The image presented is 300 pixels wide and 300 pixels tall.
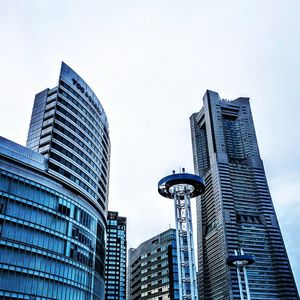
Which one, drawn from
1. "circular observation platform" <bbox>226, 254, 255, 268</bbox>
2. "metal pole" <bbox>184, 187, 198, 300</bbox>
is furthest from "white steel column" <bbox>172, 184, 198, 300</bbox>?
"circular observation platform" <bbox>226, 254, 255, 268</bbox>

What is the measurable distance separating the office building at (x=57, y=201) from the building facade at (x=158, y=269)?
58.1 m

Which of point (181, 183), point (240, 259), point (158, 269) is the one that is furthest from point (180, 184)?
point (158, 269)

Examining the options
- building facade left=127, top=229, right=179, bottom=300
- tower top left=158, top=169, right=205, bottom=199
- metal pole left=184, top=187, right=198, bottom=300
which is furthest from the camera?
building facade left=127, top=229, right=179, bottom=300

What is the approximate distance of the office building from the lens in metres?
67.9

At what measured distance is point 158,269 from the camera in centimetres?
15800

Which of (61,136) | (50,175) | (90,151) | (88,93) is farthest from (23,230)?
(88,93)

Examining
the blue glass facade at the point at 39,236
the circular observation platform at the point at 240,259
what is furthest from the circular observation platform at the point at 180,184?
the circular observation platform at the point at 240,259

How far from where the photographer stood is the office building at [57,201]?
2675 inches

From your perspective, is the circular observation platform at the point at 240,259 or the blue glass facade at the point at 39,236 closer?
the blue glass facade at the point at 39,236

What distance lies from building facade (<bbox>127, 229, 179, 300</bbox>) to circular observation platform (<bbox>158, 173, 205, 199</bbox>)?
71.7 m

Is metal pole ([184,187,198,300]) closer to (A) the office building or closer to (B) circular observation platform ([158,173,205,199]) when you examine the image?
(B) circular observation platform ([158,173,205,199])

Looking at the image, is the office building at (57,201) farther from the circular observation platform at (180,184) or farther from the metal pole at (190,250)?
the metal pole at (190,250)

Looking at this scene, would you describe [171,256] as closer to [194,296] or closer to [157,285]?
[157,285]

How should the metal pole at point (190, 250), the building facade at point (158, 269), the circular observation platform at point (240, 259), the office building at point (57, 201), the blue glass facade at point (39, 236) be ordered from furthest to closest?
the building facade at point (158, 269)
the circular observation platform at point (240, 259)
the metal pole at point (190, 250)
the office building at point (57, 201)
the blue glass facade at point (39, 236)
